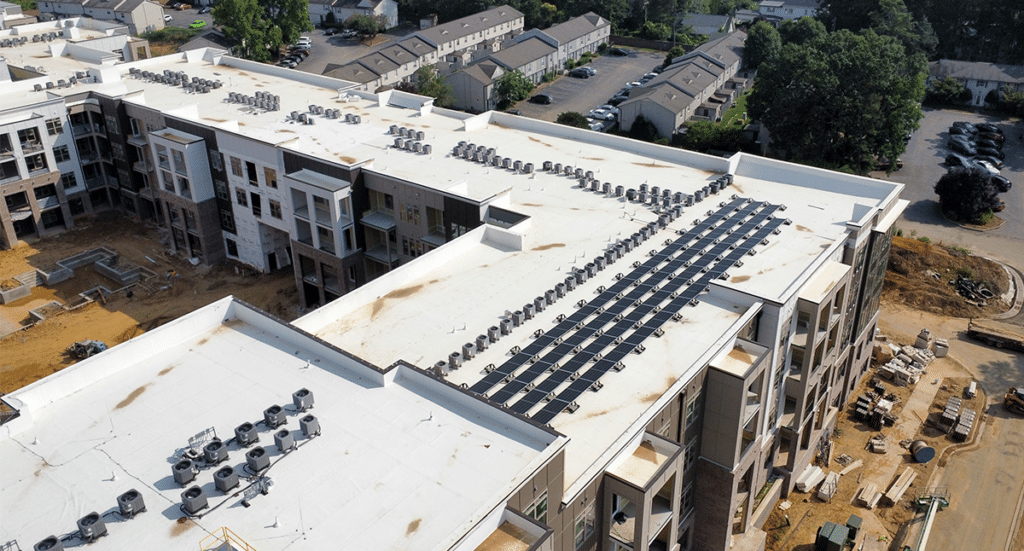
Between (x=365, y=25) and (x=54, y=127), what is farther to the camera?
(x=365, y=25)

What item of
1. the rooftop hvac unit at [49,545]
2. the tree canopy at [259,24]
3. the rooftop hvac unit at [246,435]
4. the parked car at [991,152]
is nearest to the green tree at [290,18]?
the tree canopy at [259,24]

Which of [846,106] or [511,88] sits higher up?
[846,106]

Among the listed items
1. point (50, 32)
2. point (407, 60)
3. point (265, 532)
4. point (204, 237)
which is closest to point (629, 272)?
point (265, 532)

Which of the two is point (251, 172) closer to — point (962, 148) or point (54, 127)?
point (54, 127)

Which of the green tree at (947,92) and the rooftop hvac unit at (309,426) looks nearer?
the rooftop hvac unit at (309,426)

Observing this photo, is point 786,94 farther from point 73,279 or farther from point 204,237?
point 73,279

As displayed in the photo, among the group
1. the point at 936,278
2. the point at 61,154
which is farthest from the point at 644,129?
the point at 61,154

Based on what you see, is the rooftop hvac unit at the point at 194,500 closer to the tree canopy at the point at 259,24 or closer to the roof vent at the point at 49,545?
the roof vent at the point at 49,545
